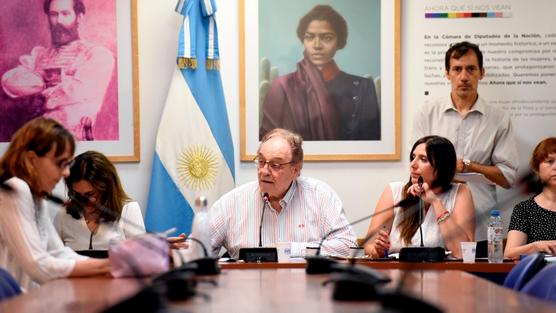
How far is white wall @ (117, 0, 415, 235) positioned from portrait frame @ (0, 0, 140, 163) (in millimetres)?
41

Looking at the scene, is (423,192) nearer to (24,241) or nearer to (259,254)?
(259,254)

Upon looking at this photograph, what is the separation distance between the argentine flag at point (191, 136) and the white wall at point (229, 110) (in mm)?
162

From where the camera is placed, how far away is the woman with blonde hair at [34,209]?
126 inches

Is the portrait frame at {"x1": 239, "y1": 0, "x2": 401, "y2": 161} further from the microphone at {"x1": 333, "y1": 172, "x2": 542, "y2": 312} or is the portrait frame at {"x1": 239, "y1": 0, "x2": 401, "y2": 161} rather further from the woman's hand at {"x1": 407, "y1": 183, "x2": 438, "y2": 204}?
the microphone at {"x1": 333, "y1": 172, "x2": 542, "y2": 312}

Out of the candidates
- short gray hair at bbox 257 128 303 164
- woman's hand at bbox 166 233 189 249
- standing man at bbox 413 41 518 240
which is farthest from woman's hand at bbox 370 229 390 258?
standing man at bbox 413 41 518 240

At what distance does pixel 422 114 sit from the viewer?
18.4 ft

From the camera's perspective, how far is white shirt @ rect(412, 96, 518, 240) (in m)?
5.46

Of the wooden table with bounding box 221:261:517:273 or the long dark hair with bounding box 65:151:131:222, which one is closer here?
the wooden table with bounding box 221:261:517:273

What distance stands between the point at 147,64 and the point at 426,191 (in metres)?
2.11

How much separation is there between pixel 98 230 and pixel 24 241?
149 cm

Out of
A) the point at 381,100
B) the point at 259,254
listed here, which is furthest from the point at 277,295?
the point at 381,100

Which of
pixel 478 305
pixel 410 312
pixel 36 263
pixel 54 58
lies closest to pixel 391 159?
pixel 54 58

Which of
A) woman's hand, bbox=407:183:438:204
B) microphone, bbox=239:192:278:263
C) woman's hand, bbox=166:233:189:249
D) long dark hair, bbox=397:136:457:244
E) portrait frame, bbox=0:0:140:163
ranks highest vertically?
portrait frame, bbox=0:0:140:163

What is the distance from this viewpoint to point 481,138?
547 cm
